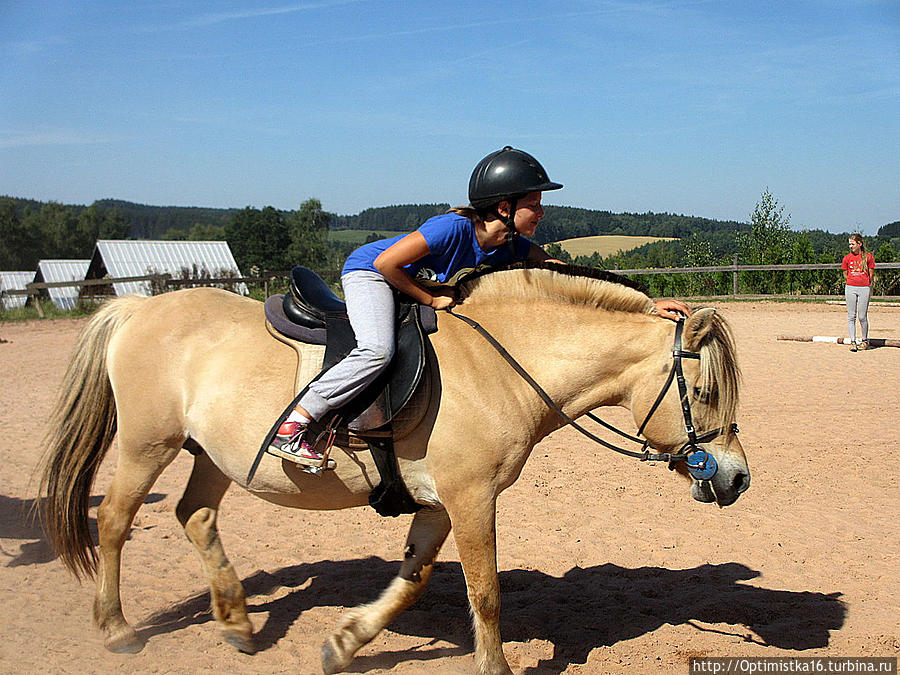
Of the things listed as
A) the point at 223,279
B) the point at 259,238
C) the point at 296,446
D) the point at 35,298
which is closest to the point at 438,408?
the point at 296,446

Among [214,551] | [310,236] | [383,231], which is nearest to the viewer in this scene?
[214,551]

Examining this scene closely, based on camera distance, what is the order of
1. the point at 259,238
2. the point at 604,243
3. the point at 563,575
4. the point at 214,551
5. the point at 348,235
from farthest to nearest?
the point at 348,235 → the point at 259,238 → the point at 604,243 → the point at 563,575 → the point at 214,551

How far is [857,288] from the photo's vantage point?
14.0m

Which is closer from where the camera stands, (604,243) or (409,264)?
(409,264)

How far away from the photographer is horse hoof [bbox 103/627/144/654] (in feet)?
12.7

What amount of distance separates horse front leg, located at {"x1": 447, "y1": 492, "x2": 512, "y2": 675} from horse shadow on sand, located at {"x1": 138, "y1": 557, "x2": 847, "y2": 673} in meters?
0.42

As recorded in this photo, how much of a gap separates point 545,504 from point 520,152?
3564mm

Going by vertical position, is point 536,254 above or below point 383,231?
below

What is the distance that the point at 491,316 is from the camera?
3566mm

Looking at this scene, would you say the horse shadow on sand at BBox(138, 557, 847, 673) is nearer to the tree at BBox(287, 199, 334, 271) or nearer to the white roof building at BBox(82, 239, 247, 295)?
the white roof building at BBox(82, 239, 247, 295)

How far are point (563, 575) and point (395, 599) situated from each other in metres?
1.55

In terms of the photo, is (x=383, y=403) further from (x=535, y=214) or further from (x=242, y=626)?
(x=242, y=626)

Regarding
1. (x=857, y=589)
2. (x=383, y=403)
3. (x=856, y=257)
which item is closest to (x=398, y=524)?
(x=383, y=403)

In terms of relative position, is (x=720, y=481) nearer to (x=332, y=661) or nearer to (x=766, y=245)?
(x=332, y=661)
